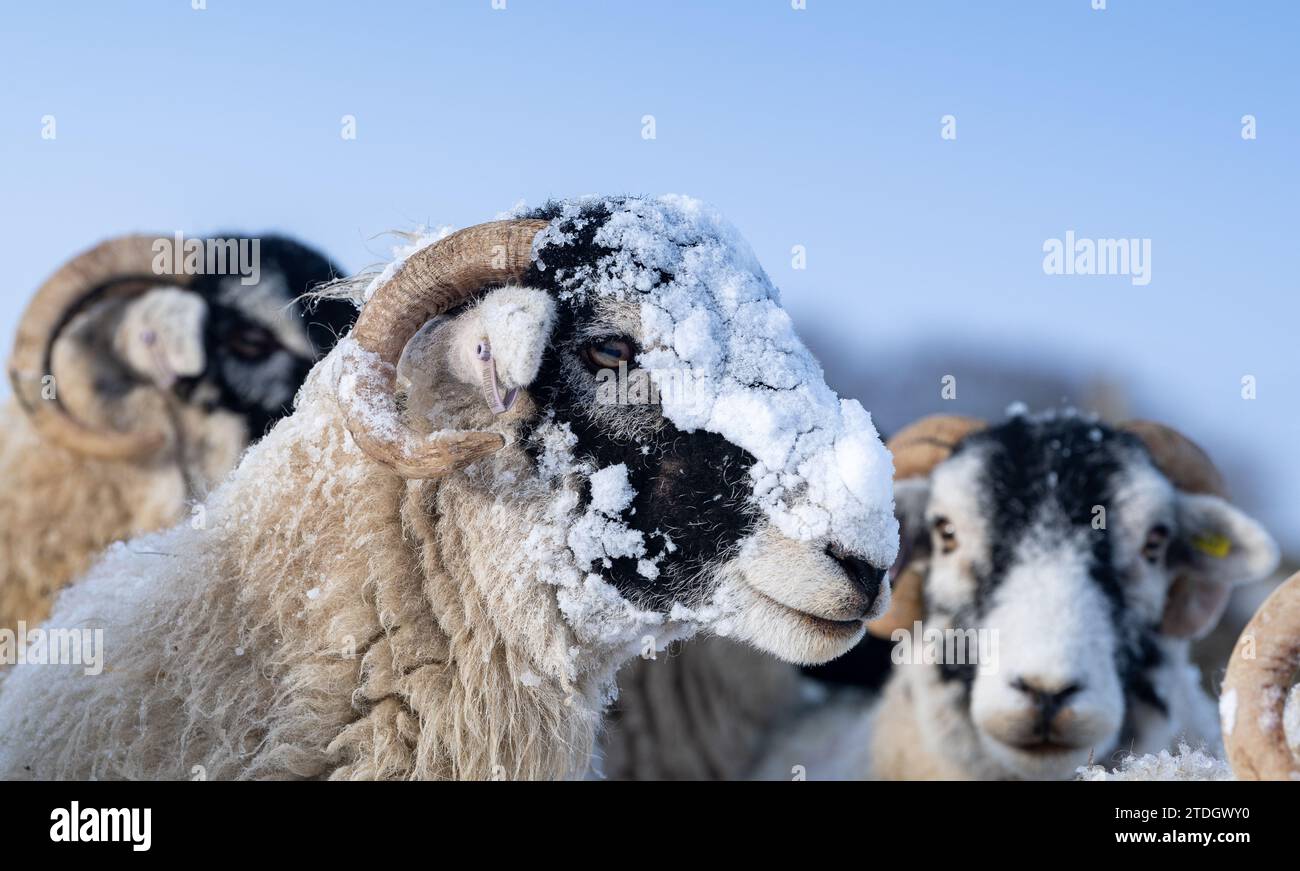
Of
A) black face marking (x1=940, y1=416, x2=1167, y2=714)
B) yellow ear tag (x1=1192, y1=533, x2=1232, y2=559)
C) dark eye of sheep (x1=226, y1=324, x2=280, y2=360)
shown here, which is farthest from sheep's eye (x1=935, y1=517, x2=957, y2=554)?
dark eye of sheep (x1=226, y1=324, x2=280, y2=360)

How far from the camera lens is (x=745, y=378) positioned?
103 inches

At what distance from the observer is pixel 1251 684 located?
7.82 feet

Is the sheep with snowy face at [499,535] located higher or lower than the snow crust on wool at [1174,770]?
higher

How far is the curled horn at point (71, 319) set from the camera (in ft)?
13.6

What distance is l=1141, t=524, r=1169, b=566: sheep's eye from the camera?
4.45 metres

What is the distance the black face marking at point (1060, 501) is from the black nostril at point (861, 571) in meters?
1.88

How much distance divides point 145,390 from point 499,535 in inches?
107

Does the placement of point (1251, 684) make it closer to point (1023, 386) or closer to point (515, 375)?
point (515, 375)

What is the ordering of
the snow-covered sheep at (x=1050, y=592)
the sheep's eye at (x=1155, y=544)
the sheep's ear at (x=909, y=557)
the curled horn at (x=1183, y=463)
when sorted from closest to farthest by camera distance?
the snow-covered sheep at (x=1050, y=592) → the sheep's eye at (x=1155, y=544) → the sheep's ear at (x=909, y=557) → the curled horn at (x=1183, y=463)

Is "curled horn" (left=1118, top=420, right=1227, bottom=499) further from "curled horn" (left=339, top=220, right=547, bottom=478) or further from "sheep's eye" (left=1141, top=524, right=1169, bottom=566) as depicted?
"curled horn" (left=339, top=220, right=547, bottom=478)

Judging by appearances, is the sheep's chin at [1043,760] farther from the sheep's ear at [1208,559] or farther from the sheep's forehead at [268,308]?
the sheep's forehead at [268,308]

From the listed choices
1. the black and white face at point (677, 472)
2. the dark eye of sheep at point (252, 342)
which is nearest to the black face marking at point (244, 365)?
the dark eye of sheep at point (252, 342)

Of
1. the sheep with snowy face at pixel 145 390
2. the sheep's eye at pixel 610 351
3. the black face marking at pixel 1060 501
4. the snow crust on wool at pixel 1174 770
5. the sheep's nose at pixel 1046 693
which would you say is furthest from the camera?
the sheep with snowy face at pixel 145 390

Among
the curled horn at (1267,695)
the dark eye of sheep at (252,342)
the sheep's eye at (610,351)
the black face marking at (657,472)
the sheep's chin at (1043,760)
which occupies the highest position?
the dark eye of sheep at (252,342)
